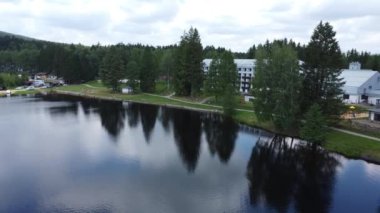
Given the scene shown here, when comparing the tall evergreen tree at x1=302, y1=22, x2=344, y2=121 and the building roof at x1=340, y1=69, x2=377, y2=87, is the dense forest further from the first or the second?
the tall evergreen tree at x1=302, y1=22, x2=344, y2=121

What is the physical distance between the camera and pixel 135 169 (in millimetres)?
42312

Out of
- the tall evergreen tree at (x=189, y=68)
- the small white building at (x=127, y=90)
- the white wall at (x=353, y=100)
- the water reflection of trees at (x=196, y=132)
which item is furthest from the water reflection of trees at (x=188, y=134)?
the white wall at (x=353, y=100)

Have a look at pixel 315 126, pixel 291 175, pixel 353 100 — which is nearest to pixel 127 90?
pixel 353 100

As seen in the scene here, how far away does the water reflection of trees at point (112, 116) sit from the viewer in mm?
64250

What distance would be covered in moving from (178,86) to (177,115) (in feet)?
70.7

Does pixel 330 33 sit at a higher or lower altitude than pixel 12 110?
higher

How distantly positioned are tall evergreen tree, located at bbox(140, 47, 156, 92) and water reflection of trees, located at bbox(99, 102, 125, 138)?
612 inches

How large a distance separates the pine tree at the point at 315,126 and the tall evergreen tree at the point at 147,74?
63.7m

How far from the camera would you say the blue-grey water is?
110 feet

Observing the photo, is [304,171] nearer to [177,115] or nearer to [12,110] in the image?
[177,115]

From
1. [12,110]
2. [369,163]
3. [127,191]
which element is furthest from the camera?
[12,110]

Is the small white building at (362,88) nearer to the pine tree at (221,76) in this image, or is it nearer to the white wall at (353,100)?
the white wall at (353,100)

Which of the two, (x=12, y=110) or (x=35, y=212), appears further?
(x=12, y=110)

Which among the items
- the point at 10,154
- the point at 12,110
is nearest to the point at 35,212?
the point at 10,154
